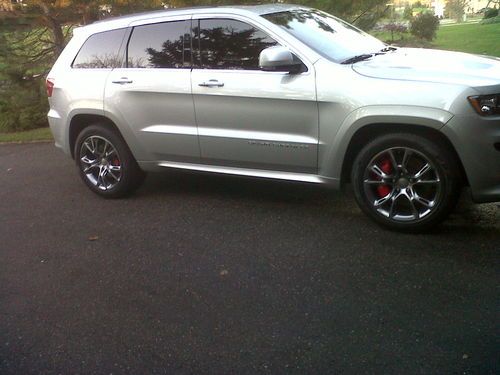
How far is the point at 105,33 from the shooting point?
19.1 feet

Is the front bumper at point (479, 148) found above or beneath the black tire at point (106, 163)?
above

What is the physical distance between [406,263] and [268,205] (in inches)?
69.1

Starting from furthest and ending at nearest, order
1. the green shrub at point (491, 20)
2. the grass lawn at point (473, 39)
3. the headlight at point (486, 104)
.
Result: the green shrub at point (491, 20) < the grass lawn at point (473, 39) < the headlight at point (486, 104)

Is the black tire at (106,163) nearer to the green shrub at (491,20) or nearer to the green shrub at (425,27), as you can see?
the green shrub at (425,27)

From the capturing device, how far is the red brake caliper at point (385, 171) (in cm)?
439

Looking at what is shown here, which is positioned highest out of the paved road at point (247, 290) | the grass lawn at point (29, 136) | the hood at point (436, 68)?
the hood at point (436, 68)

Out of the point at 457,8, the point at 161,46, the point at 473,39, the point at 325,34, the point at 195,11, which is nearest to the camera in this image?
the point at 325,34

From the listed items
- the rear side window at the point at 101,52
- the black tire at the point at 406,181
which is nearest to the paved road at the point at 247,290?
the black tire at the point at 406,181

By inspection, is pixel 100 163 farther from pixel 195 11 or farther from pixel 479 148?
pixel 479 148

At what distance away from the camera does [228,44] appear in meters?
5.01

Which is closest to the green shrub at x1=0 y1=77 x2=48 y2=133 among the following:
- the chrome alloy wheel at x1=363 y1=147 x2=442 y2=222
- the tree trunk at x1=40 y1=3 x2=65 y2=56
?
the tree trunk at x1=40 y1=3 x2=65 y2=56

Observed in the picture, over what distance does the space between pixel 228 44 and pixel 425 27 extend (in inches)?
375

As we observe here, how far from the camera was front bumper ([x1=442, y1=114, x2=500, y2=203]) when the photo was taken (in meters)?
3.91

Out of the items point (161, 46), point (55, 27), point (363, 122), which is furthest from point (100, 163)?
point (55, 27)
